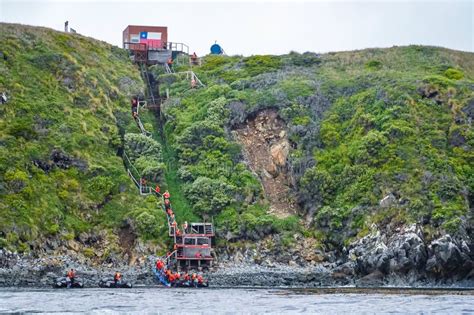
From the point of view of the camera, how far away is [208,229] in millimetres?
85875

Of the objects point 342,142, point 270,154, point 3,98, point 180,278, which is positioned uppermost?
point 3,98

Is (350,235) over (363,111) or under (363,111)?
under

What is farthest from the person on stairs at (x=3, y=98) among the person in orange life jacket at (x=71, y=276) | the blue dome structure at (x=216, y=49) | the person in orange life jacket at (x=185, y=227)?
the blue dome structure at (x=216, y=49)

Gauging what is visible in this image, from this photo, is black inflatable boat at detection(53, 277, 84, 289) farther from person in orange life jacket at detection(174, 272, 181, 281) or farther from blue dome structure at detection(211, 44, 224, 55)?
blue dome structure at detection(211, 44, 224, 55)

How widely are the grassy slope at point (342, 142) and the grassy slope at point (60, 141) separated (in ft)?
23.4

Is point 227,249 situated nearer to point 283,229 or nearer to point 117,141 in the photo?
point 283,229

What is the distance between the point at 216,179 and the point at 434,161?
22.0 m

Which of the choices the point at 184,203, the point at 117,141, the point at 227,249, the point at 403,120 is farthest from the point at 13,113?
the point at 403,120

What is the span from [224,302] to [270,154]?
40.8 meters

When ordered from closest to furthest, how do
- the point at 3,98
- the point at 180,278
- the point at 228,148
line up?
1. the point at 180,278
2. the point at 3,98
3. the point at 228,148

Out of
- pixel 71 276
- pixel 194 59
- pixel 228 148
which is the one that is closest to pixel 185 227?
pixel 228 148

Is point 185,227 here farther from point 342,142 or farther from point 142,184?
point 342,142

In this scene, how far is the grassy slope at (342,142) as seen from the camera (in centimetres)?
8375

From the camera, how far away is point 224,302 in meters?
56.4
